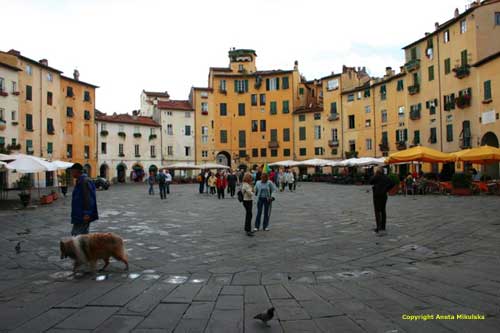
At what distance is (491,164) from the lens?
26.9m

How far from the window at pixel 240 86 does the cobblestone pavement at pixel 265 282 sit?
48183mm

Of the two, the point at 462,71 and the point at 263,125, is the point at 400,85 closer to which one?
the point at 462,71

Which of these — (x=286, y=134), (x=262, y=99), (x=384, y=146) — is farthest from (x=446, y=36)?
(x=262, y=99)

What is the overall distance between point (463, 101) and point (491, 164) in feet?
18.0

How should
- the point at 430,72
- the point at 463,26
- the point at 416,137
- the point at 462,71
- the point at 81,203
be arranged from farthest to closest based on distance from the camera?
1. the point at 416,137
2. the point at 430,72
3. the point at 463,26
4. the point at 462,71
5. the point at 81,203

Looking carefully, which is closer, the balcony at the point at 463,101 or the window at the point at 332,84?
the balcony at the point at 463,101

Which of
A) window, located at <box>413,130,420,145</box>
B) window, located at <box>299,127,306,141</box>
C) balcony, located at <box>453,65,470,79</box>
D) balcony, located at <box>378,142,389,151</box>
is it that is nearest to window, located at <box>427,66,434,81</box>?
balcony, located at <box>453,65,470,79</box>

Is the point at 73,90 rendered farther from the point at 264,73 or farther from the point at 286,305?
the point at 286,305

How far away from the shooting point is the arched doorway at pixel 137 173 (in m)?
51.6

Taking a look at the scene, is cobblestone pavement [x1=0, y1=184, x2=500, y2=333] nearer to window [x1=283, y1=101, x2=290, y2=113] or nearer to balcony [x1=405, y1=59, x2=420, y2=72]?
balcony [x1=405, y1=59, x2=420, y2=72]

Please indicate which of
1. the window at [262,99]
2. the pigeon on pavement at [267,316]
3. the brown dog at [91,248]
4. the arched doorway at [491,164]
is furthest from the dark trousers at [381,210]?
the window at [262,99]

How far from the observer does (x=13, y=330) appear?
11.7 feet

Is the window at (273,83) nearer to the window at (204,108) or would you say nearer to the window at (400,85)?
the window at (204,108)

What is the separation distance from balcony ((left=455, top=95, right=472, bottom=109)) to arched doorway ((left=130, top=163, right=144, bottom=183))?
39.4 m
